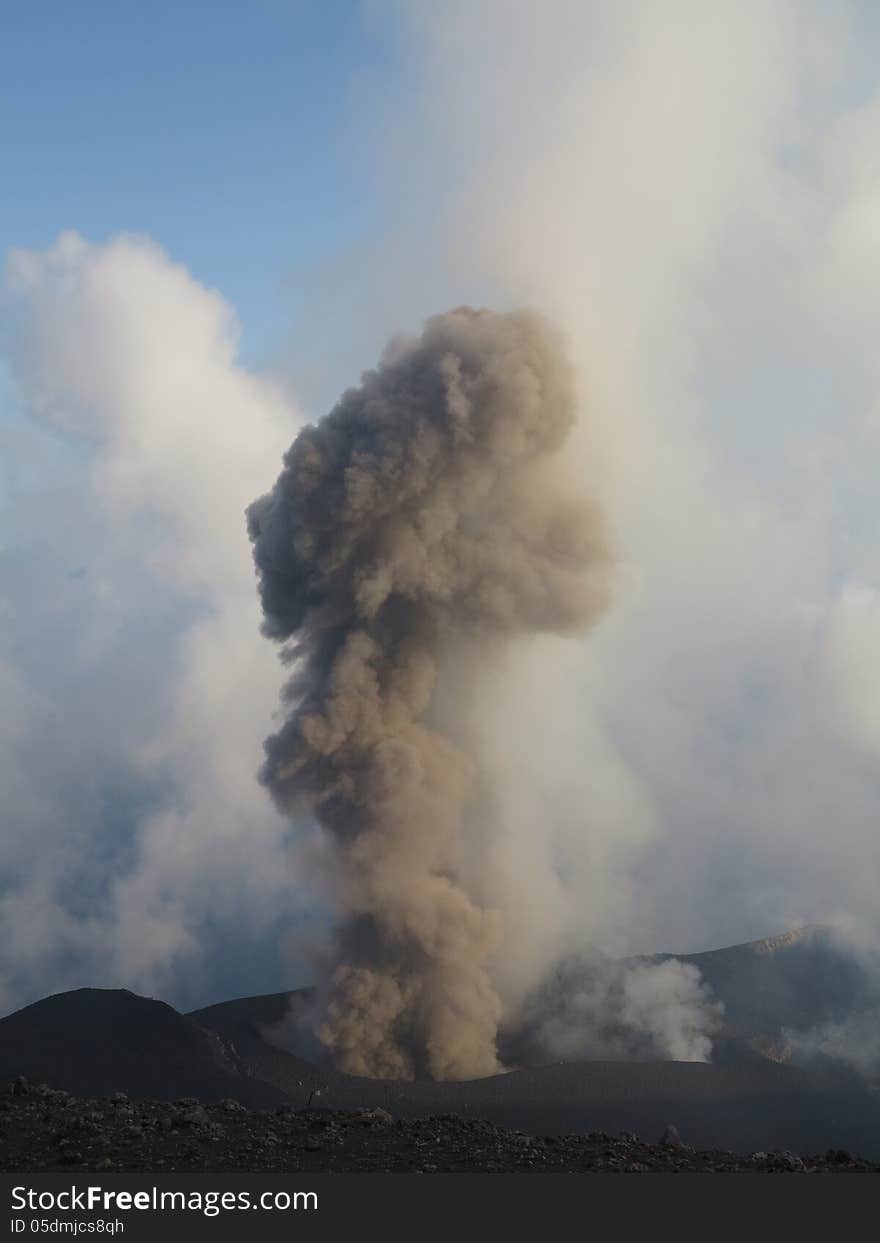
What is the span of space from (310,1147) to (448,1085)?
74.2 ft

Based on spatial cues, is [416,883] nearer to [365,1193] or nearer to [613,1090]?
[613,1090]

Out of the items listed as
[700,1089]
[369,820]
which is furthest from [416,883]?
[700,1089]

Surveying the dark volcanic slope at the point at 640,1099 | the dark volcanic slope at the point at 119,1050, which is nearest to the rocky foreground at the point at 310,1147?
the dark volcanic slope at the point at 640,1099

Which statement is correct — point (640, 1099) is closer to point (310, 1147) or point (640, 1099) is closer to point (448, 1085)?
point (448, 1085)

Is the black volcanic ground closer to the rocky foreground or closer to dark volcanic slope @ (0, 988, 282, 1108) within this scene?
dark volcanic slope @ (0, 988, 282, 1108)

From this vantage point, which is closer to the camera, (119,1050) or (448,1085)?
(448,1085)

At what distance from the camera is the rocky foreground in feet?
64.3

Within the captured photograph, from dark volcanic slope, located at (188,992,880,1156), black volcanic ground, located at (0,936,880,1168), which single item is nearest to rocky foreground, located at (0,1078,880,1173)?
black volcanic ground, located at (0,936,880,1168)

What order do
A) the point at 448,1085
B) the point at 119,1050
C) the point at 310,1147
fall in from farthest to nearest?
the point at 119,1050 < the point at 448,1085 < the point at 310,1147

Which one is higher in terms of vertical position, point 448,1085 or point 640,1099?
point 448,1085

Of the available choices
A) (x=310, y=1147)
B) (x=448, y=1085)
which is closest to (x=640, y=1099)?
(x=448, y=1085)

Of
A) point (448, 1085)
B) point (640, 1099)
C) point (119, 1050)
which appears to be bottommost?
point (640, 1099)

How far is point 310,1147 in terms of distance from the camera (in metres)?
20.7

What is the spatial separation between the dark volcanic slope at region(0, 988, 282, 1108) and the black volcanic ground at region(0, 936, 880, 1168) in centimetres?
8
